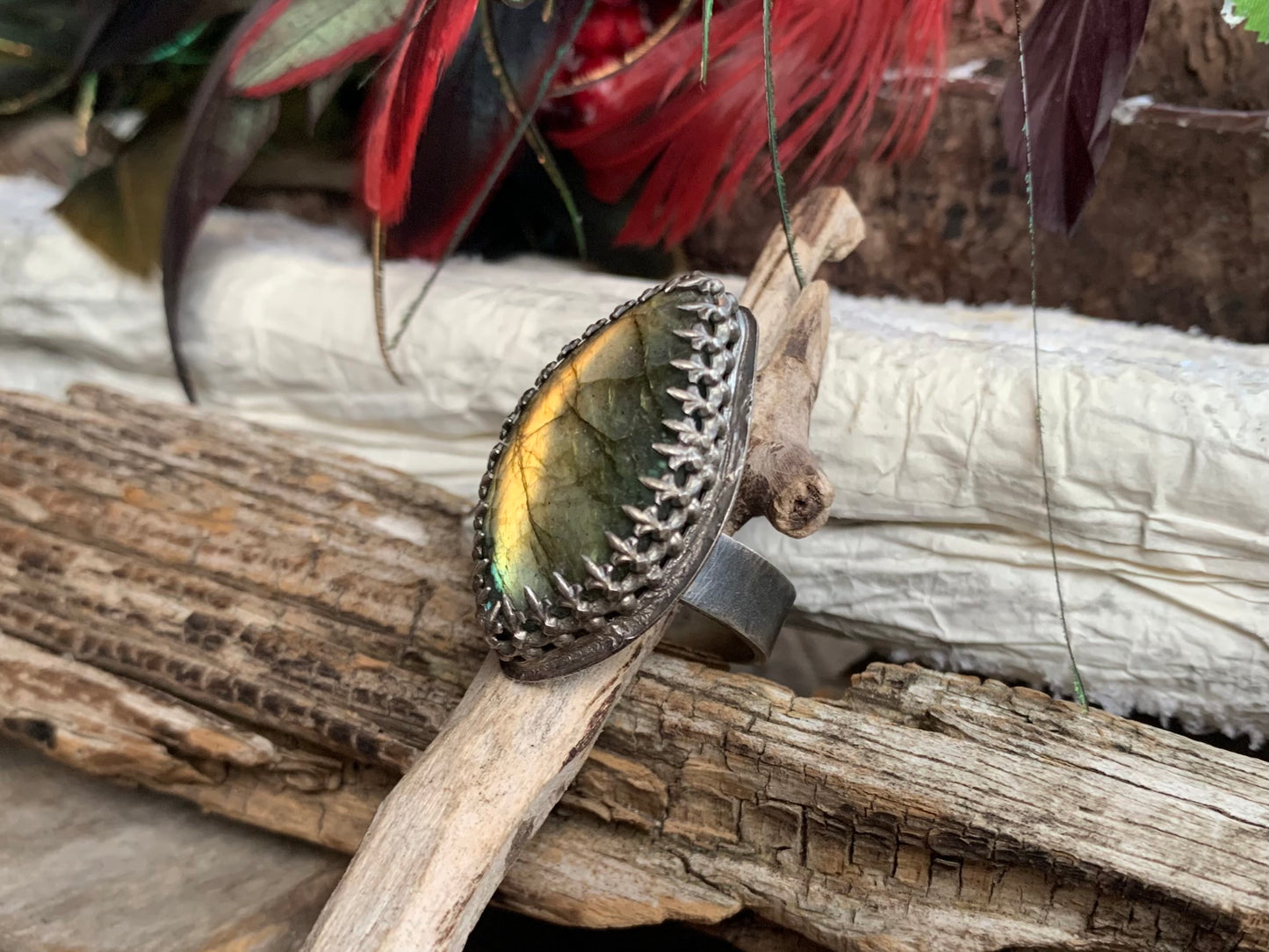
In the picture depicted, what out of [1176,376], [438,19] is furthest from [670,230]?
[1176,376]

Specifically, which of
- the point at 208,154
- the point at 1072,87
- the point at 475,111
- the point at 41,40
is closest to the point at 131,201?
the point at 208,154

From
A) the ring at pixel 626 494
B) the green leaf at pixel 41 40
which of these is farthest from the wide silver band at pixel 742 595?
the green leaf at pixel 41 40

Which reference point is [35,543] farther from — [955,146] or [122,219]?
[955,146]

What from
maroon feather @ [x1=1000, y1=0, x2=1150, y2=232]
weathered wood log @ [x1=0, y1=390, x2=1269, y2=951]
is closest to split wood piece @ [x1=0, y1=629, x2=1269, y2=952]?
weathered wood log @ [x1=0, y1=390, x2=1269, y2=951]

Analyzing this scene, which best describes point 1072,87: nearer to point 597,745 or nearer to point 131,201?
point 597,745

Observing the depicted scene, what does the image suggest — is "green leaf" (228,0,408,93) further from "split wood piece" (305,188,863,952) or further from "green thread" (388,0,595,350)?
"split wood piece" (305,188,863,952)
